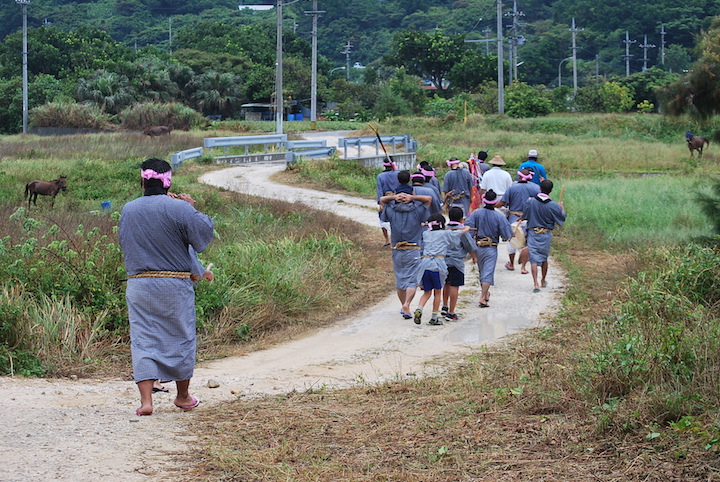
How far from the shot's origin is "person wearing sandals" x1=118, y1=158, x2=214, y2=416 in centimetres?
680

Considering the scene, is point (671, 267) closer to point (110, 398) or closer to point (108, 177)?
point (110, 398)

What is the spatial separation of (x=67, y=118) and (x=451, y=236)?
4394 cm

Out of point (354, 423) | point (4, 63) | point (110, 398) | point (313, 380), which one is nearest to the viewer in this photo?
point (354, 423)

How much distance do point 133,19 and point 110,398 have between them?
384 feet

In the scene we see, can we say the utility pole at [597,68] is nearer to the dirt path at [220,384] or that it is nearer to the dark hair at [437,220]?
the dirt path at [220,384]

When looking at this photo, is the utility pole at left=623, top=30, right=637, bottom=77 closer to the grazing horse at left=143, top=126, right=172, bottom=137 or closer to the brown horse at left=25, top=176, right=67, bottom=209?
the grazing horse at left=143, top=126, right=172, bottom=137

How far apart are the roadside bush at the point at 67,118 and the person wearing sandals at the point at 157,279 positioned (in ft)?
150

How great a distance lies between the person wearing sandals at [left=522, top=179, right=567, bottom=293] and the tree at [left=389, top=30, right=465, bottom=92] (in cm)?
6893

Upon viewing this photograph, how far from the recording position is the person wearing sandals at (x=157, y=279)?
6.80 metres

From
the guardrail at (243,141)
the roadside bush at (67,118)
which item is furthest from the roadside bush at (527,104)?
the guardrail at (243,141)

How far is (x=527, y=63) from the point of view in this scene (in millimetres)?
100125

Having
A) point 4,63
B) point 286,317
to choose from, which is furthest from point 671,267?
point 4,63

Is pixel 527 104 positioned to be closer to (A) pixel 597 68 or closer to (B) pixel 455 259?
(A) pixel 597 68

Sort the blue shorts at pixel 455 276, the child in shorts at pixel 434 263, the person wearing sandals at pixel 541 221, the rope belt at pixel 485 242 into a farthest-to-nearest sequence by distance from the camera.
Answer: the person wearing sandals at pixel 541 221 → the rope belt at pixel 485 242 → the blue shorts at pixel 455 276 → the child in shorts at pixel 434 263
